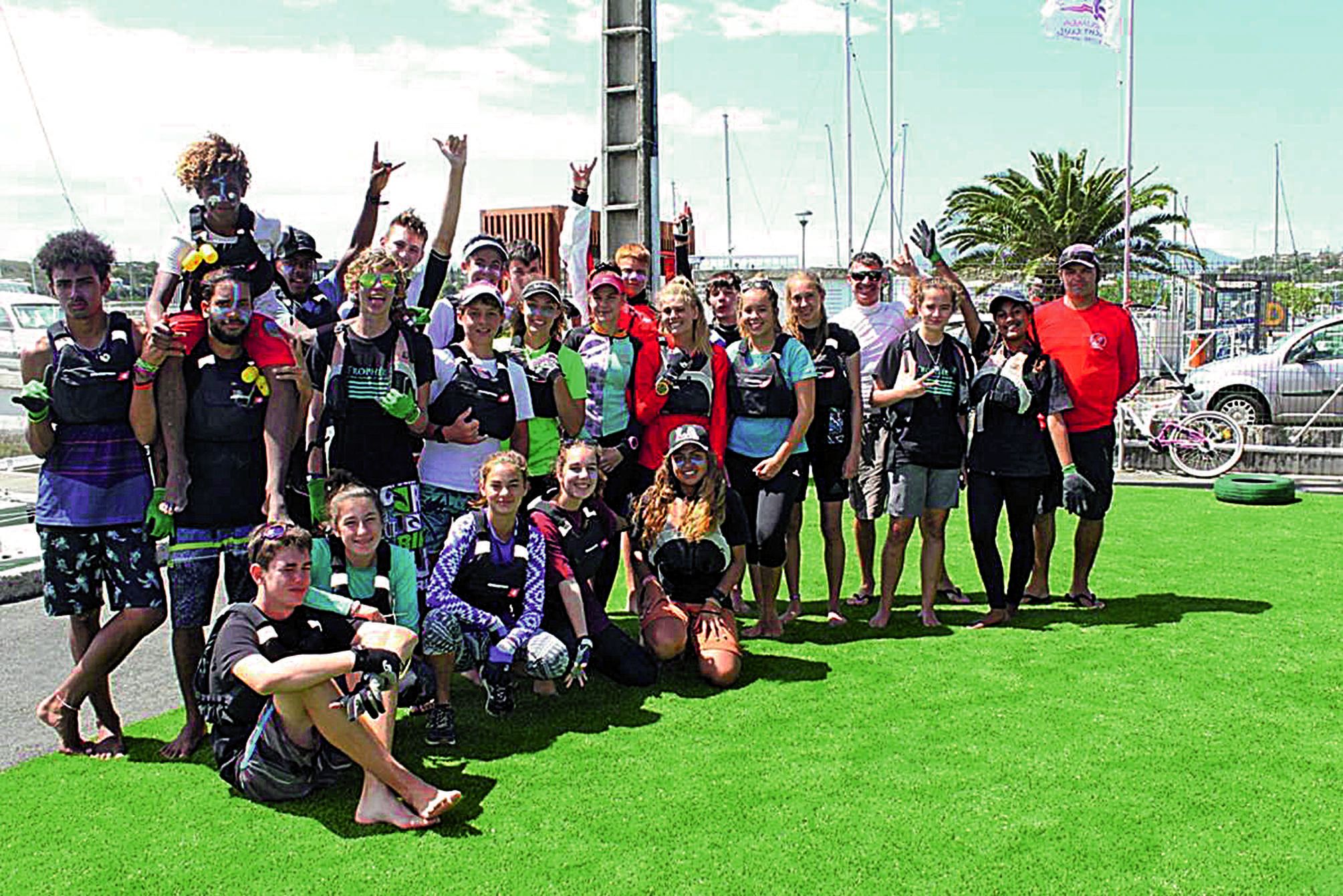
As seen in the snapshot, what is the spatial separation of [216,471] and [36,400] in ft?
2.24

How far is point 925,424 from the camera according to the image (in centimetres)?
603

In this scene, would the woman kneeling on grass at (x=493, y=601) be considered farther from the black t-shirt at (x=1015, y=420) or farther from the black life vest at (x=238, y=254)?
the black t-shirt at (x=1015, y=420)

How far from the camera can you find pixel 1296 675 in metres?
5.12

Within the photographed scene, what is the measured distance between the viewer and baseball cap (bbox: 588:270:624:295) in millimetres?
5738

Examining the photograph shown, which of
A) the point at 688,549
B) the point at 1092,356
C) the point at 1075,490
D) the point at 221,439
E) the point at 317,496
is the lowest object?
the point at 688,549

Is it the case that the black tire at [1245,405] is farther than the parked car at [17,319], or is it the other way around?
the parked car at [17,319]

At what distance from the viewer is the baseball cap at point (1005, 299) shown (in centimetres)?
616

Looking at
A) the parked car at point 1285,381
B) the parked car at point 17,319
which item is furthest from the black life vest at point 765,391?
the parked car at point 17,319

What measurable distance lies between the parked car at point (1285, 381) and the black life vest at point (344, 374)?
36.8 ft

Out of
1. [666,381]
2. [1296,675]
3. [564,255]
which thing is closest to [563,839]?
[666,381]

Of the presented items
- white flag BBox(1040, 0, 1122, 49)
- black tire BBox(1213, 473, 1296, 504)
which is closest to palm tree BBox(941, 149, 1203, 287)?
white flag BBox(1040, 0, 1122, 49)

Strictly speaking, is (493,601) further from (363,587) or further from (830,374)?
(830,374)

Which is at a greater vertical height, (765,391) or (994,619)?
(765,391)

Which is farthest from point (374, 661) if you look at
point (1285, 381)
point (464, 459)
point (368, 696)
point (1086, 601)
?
point (1285, 381)
